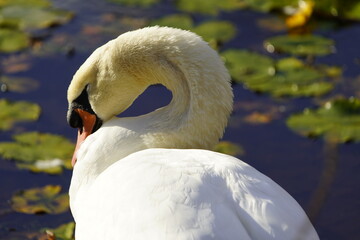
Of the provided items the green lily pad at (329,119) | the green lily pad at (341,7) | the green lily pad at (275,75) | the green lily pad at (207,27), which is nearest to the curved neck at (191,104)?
the green lily pad at (329,119)

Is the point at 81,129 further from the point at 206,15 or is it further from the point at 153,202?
the point at 206,15

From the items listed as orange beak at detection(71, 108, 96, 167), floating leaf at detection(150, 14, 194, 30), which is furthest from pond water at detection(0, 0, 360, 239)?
orange beak at detection(71, 108, 96, 167)

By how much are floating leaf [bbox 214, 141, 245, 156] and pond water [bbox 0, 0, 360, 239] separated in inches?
1.7

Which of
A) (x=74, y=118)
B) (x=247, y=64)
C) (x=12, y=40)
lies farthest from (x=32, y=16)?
(x=74, y=118)

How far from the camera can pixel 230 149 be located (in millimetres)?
4887

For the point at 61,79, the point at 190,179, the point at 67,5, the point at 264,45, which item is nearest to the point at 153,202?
the point at 190,179

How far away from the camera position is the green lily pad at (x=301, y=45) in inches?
229

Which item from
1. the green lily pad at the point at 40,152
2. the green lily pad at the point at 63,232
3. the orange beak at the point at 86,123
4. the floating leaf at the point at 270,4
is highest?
the orange beak at the point at 86,123

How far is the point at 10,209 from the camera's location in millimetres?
4410

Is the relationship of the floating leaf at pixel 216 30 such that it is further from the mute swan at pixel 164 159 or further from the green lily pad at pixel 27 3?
the mute swan at pixel 164 159

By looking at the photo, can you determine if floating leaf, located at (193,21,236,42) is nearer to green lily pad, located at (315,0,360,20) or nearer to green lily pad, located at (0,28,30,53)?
green lily pad, located at (315,0,360,20)

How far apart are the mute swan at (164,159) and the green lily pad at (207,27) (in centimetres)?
243

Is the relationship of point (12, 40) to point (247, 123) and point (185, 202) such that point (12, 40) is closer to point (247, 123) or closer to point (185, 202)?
point (247, 123)

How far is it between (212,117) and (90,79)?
1.93 ft
